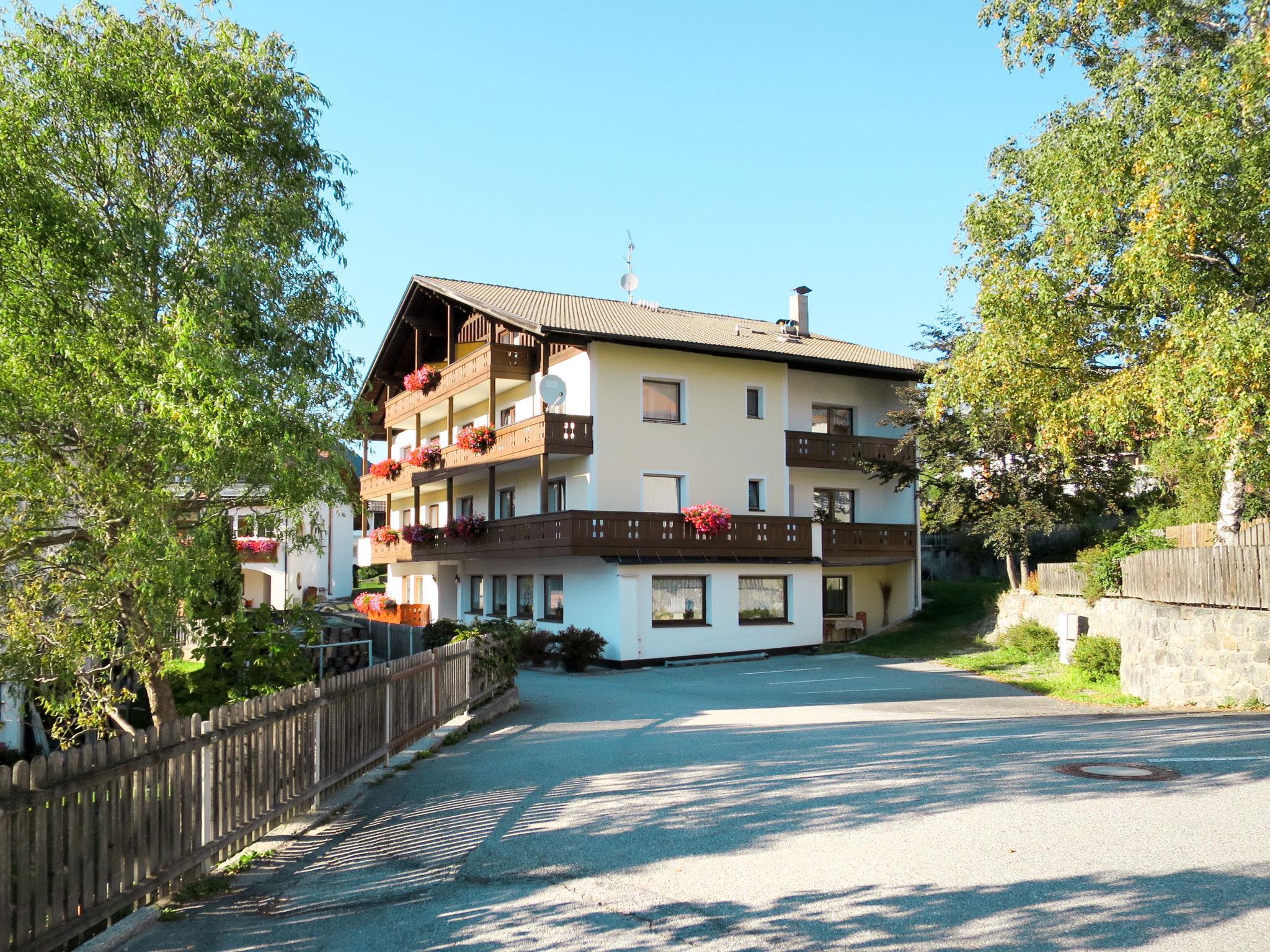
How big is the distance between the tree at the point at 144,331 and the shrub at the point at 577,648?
52.0 ft

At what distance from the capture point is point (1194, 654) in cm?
1580

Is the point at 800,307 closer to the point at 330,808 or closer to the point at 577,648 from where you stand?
the point at 577,648

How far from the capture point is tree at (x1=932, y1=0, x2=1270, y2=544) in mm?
15164

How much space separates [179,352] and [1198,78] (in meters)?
15.8

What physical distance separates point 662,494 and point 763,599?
424 centimetres

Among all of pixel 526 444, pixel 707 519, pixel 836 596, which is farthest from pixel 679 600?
pixel 836 596

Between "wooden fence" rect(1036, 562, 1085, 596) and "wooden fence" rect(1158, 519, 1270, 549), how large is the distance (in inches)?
80.0

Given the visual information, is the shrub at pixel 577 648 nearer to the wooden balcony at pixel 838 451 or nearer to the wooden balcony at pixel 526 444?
the wooden balcony at pixel 526 444

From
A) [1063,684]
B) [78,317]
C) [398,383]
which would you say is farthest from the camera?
[398,383]

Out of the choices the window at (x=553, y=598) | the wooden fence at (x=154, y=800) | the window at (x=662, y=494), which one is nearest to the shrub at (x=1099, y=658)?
the window at (x=662, y=494)

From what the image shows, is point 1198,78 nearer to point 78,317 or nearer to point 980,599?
point 78,317

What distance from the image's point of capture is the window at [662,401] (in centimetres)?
2983

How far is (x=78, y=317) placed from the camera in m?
8.98

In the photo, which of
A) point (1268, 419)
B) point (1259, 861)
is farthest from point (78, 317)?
point (1268, 419)
